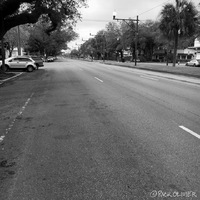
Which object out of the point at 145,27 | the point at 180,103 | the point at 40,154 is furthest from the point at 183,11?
the point at 145,27

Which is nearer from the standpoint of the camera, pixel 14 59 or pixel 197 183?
pixel 197 183

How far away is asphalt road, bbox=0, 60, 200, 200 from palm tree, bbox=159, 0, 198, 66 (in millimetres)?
26670

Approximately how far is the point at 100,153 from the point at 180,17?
3134 cm

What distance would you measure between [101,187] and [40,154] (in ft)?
5.18

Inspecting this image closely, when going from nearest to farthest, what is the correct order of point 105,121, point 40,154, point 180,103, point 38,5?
point 40,154, point 105,121, point 180,103, point 38,5

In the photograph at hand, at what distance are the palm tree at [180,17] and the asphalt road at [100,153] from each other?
26.7 metres

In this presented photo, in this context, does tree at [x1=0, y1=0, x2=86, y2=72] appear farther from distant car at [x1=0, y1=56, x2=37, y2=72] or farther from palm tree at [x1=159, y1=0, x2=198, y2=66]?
palm tree at [x1=159, y1=0, x2=198, y2=66]

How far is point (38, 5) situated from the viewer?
2059cm

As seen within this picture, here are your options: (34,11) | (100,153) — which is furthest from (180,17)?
(100,153)

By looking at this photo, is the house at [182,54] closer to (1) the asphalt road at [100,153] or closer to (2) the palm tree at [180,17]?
(2) the palm tree at [180,17]

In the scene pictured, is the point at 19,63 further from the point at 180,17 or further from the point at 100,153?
the point at 100,153

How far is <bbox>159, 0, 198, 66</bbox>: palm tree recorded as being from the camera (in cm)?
3188

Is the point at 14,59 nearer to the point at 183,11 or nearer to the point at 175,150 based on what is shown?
the point at 183,11

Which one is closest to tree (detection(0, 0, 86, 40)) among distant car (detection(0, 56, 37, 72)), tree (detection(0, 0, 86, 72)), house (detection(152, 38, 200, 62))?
tree (detection(0, 0, 86, 72))
